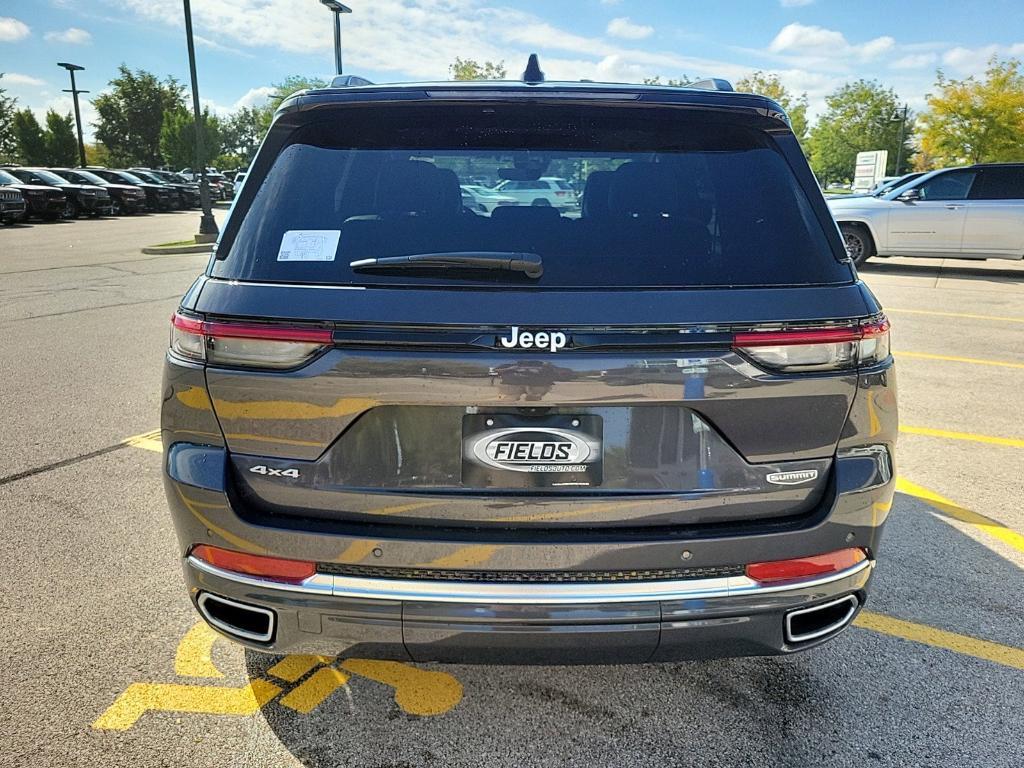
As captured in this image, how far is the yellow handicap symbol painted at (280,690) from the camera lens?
2479 millimetres

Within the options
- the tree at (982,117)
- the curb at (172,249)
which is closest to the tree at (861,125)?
the tree at (982,117)

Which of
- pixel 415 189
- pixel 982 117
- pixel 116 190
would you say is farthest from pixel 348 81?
pixel 982 117

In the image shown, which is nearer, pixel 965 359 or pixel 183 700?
pixel 183 700

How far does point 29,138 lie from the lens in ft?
178

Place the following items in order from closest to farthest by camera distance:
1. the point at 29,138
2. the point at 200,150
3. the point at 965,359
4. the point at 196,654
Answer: the point at 196,654, the point at 965,359, the point at 200,150, the point at 29,138

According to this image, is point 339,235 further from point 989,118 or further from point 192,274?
point 989,118

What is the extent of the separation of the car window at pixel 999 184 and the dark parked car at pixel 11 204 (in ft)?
88.2

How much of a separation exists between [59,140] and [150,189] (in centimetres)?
2947

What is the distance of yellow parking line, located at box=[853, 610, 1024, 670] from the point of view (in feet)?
9.21

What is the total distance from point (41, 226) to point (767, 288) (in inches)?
1187

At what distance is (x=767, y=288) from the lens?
199 cm

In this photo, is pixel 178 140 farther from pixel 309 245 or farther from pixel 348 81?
pixel 309 245

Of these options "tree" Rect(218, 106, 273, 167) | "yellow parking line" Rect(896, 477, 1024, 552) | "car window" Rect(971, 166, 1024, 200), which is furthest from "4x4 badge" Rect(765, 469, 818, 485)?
"tree" Rect(218, 106, 273, 167)

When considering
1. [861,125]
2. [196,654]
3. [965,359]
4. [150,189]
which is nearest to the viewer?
[196,654]
